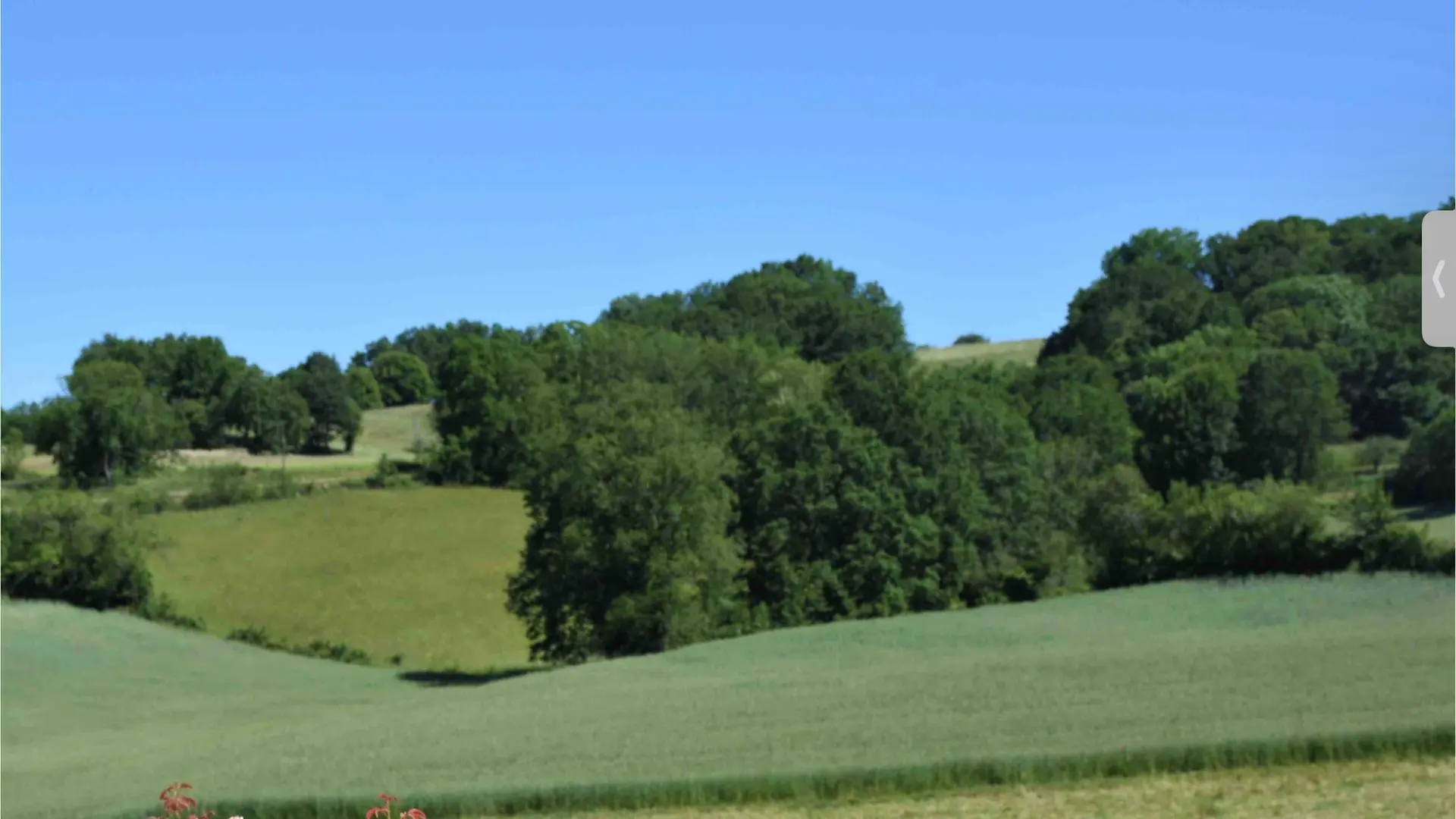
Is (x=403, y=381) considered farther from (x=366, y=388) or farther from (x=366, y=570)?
(x=366, y=570)

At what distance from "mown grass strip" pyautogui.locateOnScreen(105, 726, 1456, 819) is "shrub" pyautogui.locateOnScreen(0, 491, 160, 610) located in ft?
112

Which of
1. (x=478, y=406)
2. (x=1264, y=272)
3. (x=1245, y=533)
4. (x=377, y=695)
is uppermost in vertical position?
(x=1264, y=272)

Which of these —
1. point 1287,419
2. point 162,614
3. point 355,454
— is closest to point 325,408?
point 355,454

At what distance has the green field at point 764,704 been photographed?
2248 cm

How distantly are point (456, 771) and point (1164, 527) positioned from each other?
31.9m

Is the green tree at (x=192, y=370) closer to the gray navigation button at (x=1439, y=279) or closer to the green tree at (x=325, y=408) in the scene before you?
the green tree at (x=325, y=408)

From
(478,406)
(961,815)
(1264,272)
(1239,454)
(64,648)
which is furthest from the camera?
(1264,272)

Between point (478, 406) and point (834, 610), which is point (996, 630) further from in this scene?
point (478, 406)

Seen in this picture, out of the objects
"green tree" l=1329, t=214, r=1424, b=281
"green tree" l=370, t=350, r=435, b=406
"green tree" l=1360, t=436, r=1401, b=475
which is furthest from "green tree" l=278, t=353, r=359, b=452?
"green tree" l=1329, t=214, r=1424, b=281

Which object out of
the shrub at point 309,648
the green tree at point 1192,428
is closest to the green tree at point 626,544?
the shrub at point 309,648

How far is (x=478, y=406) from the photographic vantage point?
97.1 metres

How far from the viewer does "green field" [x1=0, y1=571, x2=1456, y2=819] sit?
73.8 feet

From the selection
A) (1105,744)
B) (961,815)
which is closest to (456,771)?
(961,815)

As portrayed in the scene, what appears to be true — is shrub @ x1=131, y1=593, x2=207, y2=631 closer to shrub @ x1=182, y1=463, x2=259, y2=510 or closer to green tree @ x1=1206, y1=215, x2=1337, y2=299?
shrub @ x1=182, y1=463, x2=259, y2=510
